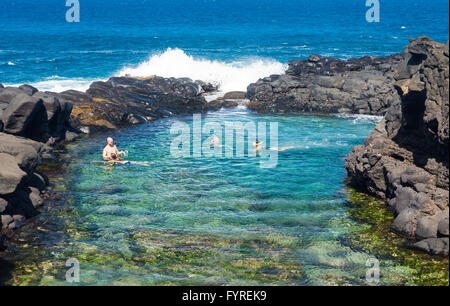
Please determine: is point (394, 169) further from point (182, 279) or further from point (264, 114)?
point (264, 114)

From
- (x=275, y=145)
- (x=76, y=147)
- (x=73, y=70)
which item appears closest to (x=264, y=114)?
(x=275, y=145)

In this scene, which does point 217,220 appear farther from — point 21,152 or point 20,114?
point 20,114

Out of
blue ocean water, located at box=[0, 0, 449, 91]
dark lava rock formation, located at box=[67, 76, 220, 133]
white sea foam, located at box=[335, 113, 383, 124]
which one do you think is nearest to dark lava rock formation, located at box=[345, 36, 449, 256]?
white sea foam, located at box=[335, 113, 383, 124]

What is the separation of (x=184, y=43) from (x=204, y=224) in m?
71.0

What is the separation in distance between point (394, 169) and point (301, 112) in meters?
19.1

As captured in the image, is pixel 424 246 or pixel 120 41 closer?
pixel 424 246

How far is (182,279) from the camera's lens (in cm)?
1295

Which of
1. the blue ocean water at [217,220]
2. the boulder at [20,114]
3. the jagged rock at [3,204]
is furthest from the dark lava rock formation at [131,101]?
the jagged rock at [3,204]

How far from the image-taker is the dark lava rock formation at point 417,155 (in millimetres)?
14742

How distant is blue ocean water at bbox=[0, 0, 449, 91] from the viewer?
2076 inches

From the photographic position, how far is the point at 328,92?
3706 cm

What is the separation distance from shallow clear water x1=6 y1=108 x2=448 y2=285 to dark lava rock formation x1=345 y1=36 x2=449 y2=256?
148 cm

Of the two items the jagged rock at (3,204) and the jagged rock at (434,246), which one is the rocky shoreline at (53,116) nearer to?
the jagged rock at (3,204)

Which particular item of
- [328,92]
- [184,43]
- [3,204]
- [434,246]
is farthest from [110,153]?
[184,43]
